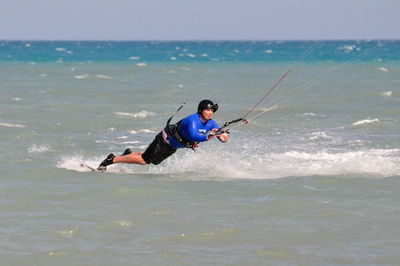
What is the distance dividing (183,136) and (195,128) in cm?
34

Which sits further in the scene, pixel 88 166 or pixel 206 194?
pixel 88 166

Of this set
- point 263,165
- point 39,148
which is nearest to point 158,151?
point 263,165

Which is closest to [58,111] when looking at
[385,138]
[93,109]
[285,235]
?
[93,109]

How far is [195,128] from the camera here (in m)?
11.2

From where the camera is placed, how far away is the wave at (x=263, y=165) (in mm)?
12064

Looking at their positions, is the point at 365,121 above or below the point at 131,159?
below

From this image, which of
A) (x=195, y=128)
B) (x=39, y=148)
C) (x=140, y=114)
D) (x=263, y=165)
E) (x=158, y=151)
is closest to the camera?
(x=195, y=128)

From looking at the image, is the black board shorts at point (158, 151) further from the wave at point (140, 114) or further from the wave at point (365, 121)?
the wave at point (140, 114)

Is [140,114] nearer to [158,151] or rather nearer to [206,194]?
[158,151]

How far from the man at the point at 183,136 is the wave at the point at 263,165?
38cm

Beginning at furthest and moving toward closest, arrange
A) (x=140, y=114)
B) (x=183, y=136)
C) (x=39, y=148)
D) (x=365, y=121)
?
1. (x=140, y=114)
2. (x=365, y=121)
3. (x=39, y=148)
4. (x=183, y=136)

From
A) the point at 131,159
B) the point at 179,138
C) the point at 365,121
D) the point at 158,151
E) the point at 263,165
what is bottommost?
the point at 365,121

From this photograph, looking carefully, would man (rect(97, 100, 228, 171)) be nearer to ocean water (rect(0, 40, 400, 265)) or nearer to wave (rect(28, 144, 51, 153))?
ocean water (rect(0, 40, 400, 265))

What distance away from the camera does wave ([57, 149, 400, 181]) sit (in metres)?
12.1
